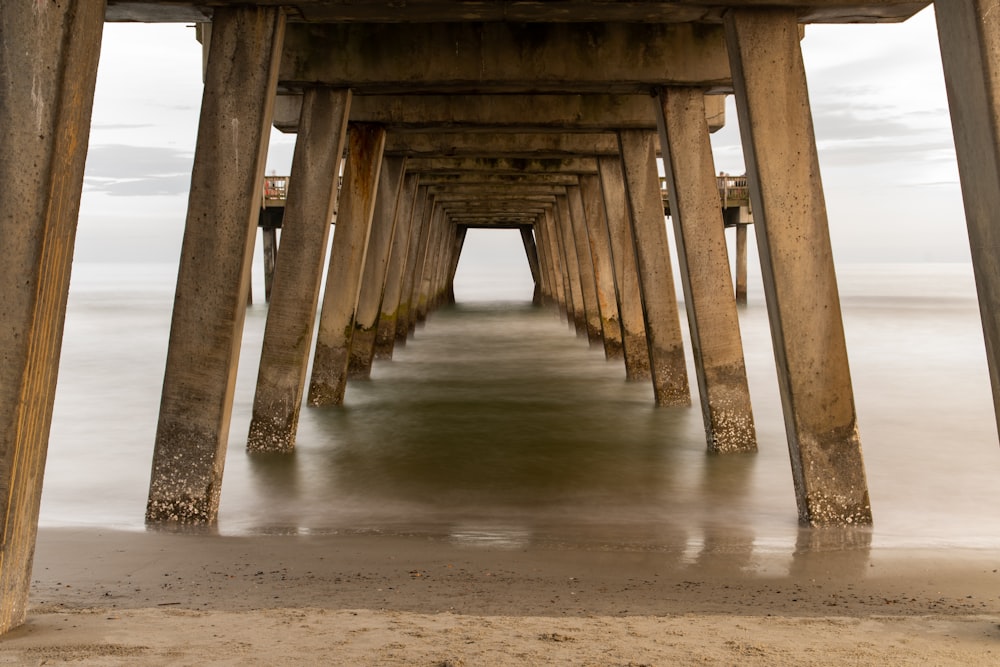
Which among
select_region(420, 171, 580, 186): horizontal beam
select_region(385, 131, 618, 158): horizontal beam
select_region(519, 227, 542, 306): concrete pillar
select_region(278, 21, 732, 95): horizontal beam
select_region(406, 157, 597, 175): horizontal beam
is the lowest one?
select_region(519, 227, 542, 306): concrete pillar

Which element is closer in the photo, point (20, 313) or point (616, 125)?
point (20, 313)

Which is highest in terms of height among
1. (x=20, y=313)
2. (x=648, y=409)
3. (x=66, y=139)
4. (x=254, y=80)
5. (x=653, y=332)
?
(x=254, y=80)

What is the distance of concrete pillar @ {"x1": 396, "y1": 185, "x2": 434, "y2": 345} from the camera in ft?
70.6

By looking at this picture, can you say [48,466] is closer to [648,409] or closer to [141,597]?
[141,597]

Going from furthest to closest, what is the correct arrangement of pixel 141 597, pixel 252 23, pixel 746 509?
pixel 746 509 → pixel 252 23 → pixel 141 597

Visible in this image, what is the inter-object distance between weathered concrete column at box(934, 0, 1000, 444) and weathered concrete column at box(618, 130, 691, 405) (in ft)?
22.1

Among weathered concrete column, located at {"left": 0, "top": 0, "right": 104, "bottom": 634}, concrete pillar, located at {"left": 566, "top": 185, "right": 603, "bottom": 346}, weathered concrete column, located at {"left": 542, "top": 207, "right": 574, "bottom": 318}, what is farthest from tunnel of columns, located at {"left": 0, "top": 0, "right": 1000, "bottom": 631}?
weathered concrete column, located at {"left": 542, "top": 207, "right": 574, "bottom": 318}

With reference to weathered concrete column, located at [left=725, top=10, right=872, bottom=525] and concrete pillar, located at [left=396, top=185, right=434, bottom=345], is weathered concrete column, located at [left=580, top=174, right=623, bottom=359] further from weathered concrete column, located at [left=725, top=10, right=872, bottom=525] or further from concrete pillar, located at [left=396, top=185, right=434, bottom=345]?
weathered concrete column, located at [left=725, top=10, right=872, bottom=525]

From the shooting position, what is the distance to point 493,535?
622cm

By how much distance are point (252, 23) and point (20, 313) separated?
326 centimetres

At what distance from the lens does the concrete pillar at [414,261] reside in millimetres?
21531

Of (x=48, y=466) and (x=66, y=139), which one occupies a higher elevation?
(x=66, y=139)

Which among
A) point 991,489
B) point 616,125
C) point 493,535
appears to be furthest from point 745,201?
point 493,535

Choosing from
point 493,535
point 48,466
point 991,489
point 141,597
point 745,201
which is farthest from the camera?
point 745,201
